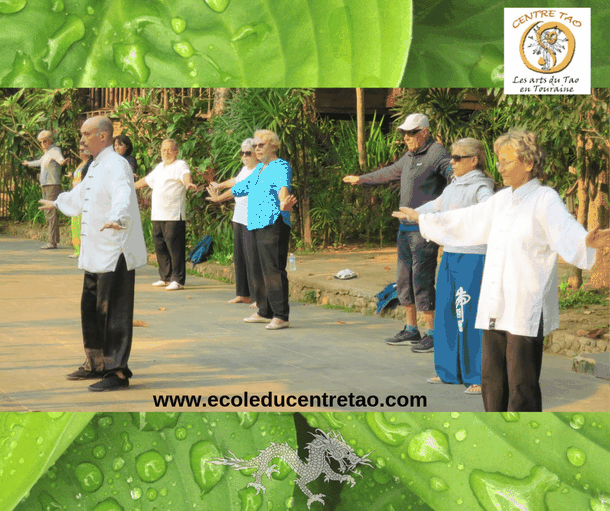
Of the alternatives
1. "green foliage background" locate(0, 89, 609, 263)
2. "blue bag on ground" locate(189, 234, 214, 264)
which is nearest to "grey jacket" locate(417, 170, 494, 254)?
"green foliage background" locate(0, 89, 609, 263)

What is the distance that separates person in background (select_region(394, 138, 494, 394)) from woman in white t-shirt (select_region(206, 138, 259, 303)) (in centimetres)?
249

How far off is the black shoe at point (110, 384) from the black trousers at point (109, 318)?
0.03m

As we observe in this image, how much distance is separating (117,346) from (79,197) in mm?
775

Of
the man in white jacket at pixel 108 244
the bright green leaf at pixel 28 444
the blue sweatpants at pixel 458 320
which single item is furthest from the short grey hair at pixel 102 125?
the blue sweatpants at pixel 458 320

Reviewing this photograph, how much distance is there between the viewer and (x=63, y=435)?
348 centimetres

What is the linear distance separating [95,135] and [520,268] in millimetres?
2281

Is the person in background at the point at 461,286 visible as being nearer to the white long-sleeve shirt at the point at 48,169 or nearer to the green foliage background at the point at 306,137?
the green foliage background at the point at 306,137

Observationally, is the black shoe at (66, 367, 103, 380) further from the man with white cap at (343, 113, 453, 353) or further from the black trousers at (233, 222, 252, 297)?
the black trousers at (233, 222, 252, 297)

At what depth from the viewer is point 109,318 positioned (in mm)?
4727

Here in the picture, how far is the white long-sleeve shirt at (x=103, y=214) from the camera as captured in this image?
15.3 feet

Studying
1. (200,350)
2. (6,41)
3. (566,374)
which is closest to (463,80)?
(6,41)

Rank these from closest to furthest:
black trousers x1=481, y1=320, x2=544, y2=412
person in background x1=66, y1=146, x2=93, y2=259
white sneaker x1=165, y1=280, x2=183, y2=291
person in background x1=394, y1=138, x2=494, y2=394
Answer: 1. black trousers x1=481, y1=320, x2=544, y2=412
2. person in background x1=394, y1=138, x2=494, y2=394
3. person in background x1=66, y1=146, x2=93, y2=259
4. white sneaker x1=165, y1=280, x2=183, y2=291

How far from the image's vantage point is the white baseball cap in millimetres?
5613

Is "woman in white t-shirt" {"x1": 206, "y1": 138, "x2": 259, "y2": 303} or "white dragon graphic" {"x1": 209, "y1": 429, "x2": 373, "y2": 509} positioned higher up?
"woman in white t-shirt" {"x1": 206, "y1": 138, "x2": 259, "y2": 303}
